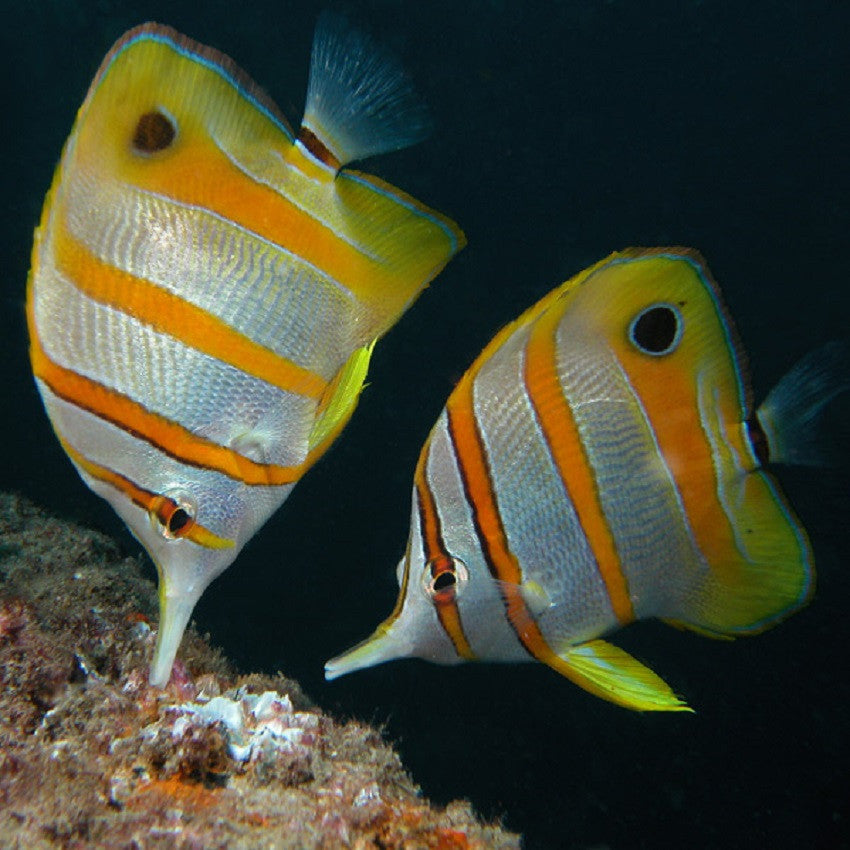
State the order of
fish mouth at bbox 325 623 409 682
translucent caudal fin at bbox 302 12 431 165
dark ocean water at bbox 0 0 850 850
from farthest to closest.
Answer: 1. dark ocean water at bbox 0 0 850 850
2. translucent caudal fin at bbox 302 12 431 165
3. fish mouth at bbox 325 623 409 682

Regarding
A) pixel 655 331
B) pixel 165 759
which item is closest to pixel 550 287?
pixel 655 331

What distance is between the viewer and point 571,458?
5.56 ft

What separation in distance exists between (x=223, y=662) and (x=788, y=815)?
26.7 feet

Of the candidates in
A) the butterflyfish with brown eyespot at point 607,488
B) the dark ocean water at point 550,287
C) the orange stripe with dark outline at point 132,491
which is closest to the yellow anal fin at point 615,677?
the butterflyfish with brown eyespot at point 607,488

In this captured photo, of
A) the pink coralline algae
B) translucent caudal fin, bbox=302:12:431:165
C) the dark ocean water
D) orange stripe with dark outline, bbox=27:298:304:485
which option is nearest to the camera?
the pink coralline algae

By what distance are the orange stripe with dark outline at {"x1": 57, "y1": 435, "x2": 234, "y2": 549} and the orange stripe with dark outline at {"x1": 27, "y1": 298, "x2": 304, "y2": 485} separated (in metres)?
0.11

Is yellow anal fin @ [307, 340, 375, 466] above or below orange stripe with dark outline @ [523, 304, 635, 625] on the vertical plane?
below

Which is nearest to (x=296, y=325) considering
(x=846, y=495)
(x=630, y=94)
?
(x=846, y=495)

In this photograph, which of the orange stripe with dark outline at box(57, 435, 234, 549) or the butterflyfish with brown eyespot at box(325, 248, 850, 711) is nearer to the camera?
the orange stripe with dark outline at box(57, 435, 234, 549)

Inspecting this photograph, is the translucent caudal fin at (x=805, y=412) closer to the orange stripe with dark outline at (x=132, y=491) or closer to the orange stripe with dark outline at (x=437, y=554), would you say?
the orange stripe with dark outline at (x=437, y=554)

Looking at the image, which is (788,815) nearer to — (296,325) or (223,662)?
(223,662)

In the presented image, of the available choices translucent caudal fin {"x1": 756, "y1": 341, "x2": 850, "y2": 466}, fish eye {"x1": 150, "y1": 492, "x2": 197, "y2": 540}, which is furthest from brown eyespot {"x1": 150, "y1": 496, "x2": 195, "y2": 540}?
translucent caudal fin {"x1": 756, "y1": 341, "x2": 850, "y2": 466}

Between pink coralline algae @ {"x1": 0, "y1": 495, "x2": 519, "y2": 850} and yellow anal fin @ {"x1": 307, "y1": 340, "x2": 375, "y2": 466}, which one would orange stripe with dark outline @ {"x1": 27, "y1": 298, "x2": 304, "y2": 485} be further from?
pink coralline algae @ {"x1": 0, "y1": 495, "x2": 519, "y2": 850}

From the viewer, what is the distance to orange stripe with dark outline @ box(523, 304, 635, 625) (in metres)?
1.69
